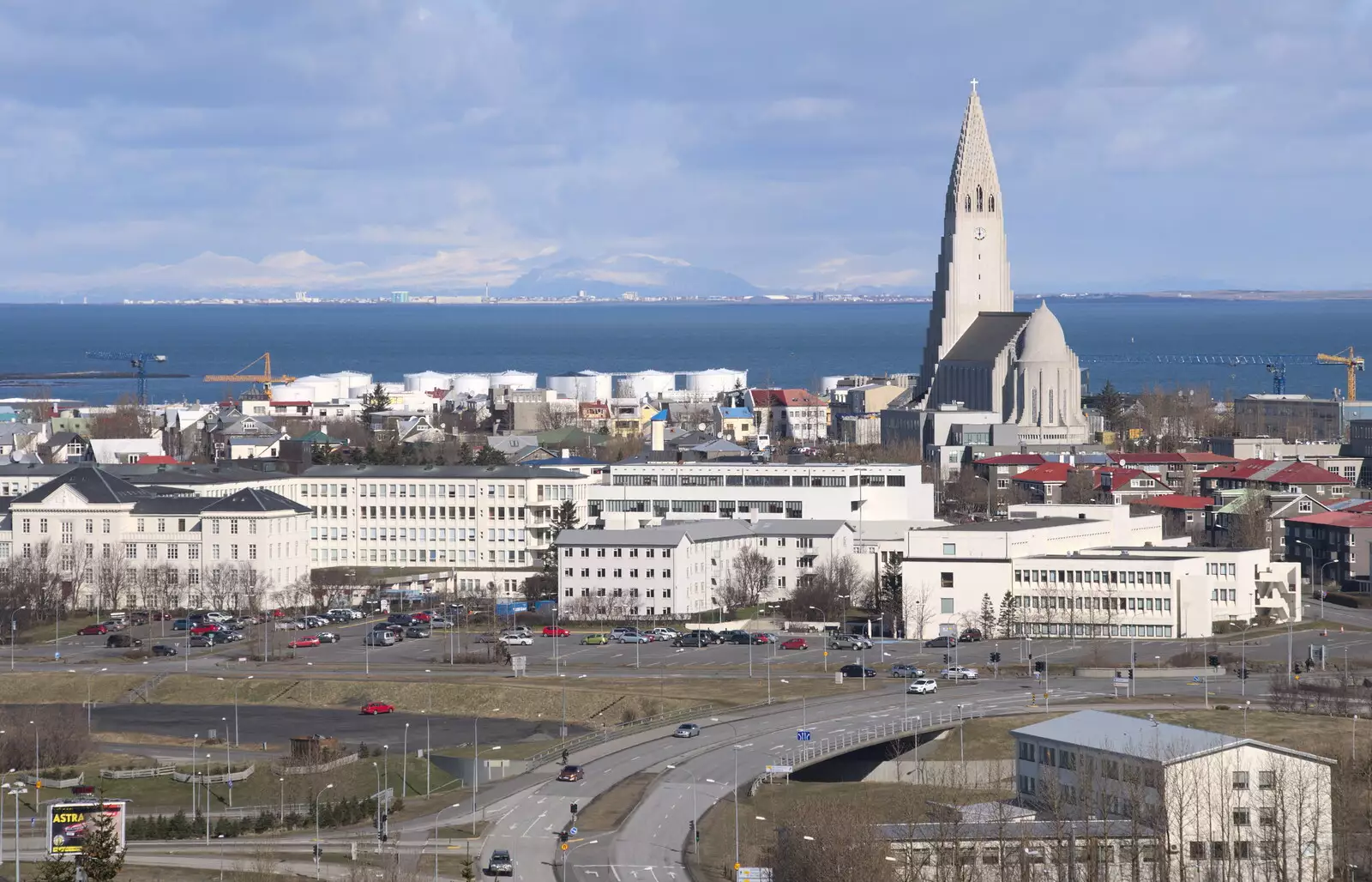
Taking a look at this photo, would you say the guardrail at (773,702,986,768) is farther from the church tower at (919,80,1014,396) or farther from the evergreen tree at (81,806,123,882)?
the church tower at (919,80,1014,396)

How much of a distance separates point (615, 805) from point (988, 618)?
33851 mm

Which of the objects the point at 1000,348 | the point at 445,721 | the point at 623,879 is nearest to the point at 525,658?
the point at 445,721

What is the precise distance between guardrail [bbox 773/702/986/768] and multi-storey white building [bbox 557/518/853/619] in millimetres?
28332

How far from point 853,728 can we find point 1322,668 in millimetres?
18387

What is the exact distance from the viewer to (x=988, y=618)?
90.4m

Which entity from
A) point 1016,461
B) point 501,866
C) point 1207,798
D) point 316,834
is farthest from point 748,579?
point 1016,461

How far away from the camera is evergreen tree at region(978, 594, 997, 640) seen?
9012 centimetres

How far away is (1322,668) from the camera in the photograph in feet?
256

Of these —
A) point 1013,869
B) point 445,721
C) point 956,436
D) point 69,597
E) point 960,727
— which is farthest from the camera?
point 956,436

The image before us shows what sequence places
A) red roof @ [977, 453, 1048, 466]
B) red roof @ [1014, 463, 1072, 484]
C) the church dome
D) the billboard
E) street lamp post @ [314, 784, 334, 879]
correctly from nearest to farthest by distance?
1. the billboard
2. street lamp post @ [314, 784, 334, 879]
3. red roof @ [1014, 463, 1072, 484]
4. red roof @ [977, 453, 1048, 466]
5. the church dome

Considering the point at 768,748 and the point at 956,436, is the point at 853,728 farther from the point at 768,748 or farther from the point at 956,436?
the point at 956,436

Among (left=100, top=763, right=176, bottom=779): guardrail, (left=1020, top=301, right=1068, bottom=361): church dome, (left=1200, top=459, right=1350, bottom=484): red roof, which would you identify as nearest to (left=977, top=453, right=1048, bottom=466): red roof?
(left=1200, top=459, right=1350, bottom=484): red roof

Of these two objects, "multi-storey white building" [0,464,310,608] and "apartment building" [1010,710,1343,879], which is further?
"multi-storey white building" [0,464,310,608]

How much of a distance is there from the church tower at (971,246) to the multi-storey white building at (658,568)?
9292 centimetres
